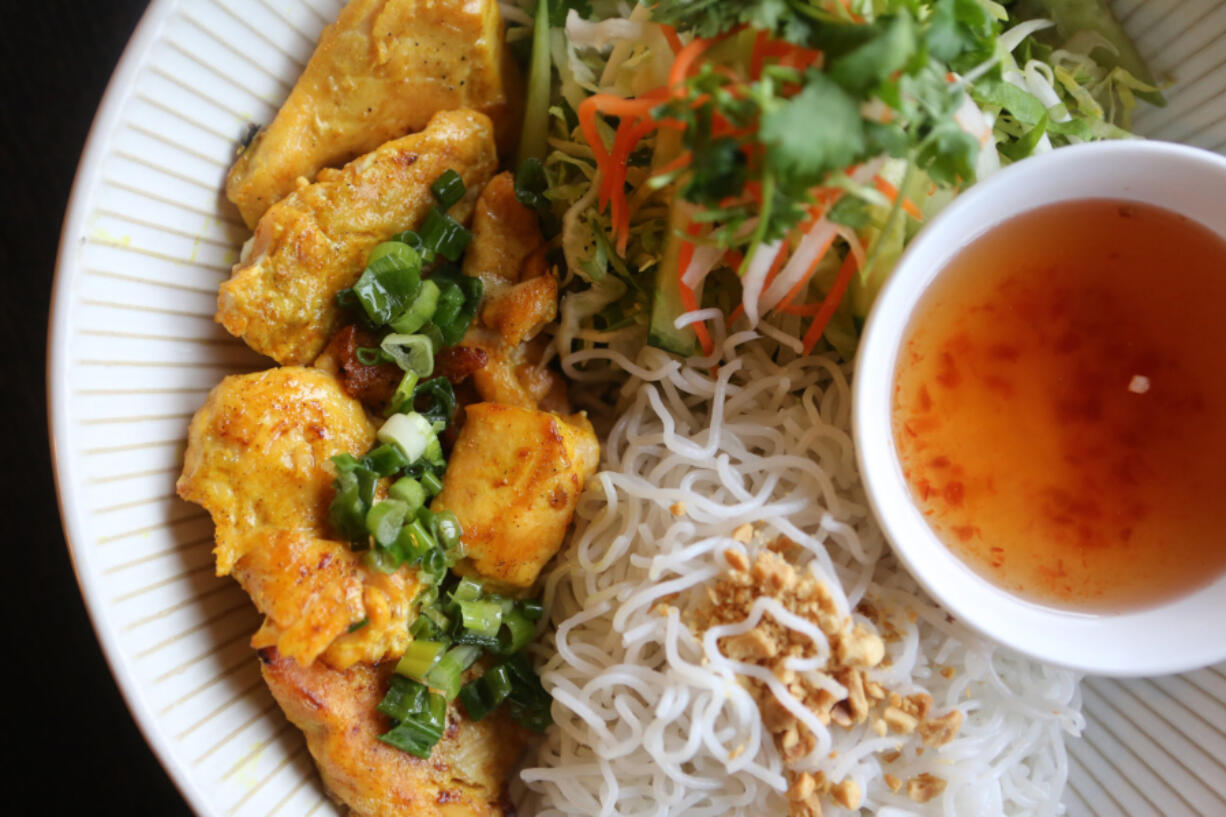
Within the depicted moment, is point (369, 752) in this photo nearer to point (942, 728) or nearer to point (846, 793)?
point (846, 793)

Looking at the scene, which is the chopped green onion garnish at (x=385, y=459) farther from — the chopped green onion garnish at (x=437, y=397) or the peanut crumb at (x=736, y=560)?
the peanut crumb at (x=736, y=560)

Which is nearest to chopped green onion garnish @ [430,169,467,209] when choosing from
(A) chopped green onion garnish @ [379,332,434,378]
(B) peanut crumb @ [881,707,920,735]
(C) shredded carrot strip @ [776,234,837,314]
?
(A) chopped green onion garnish @ [379,332,434,378]

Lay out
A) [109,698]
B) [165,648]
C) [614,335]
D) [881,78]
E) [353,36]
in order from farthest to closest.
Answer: [109,698]
[614,335]
[353,36]
[165,648]
[881,78]

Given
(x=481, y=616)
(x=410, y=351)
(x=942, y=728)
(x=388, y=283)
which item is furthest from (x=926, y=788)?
(x=388, y=283)

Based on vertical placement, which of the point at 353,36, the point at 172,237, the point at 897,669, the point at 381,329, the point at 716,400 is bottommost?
the point at 897,669

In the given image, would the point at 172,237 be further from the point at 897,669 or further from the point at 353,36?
the point at 897,669

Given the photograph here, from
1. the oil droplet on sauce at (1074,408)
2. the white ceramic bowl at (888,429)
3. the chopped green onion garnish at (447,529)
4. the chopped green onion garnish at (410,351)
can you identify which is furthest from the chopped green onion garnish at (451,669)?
the oil droplet on sauce at (1074,408)

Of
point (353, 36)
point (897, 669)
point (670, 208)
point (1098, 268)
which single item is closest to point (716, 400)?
point (670, 208)
